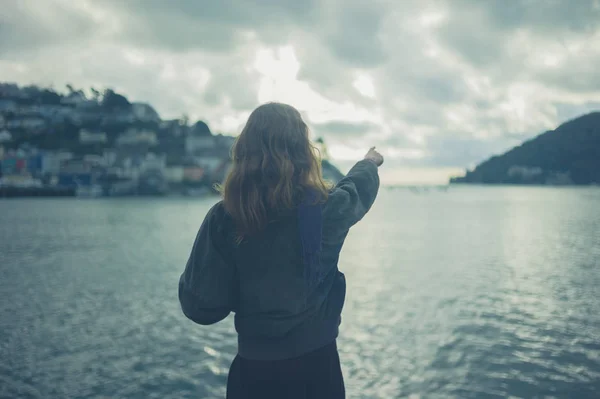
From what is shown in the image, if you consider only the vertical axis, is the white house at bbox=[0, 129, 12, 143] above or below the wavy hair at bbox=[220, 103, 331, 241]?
above

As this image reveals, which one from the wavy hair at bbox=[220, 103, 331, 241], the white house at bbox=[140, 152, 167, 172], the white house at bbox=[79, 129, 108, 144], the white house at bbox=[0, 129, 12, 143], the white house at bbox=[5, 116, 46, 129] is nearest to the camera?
the wavy hair at bbox=[220, 103, 331, 241]

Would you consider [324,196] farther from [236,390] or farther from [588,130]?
[588,130]

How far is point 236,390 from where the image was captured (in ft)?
7.88

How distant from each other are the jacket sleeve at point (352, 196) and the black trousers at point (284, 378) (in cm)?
69

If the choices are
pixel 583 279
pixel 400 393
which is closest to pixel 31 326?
pixel 400 393

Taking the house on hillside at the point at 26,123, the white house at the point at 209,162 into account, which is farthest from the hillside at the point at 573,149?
the house on hillside at the point at 26,123

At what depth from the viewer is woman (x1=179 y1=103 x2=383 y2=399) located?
7.29 ft

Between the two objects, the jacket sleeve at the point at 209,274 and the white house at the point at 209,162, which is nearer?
the jacket sleeve at the point at 209,274

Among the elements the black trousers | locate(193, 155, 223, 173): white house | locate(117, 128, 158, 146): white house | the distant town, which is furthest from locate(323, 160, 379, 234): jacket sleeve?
locate(117, 128, 158, 146): white house

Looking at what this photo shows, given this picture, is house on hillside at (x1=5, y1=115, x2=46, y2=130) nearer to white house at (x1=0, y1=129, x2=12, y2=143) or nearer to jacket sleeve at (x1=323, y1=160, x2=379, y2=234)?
white house at (x1=0, y1=129, x2=12, y2=143)

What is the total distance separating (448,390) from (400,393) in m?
0.87

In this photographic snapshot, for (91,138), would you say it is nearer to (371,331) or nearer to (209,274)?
(371,331)

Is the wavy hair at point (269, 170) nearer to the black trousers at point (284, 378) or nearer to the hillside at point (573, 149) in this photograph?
the black trousers at point (284, 378)

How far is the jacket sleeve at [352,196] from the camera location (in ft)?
7.57
